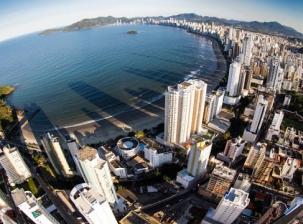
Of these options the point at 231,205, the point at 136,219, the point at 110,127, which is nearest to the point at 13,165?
the point at 110,127

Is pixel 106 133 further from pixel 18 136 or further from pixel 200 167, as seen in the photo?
pixel 200 167

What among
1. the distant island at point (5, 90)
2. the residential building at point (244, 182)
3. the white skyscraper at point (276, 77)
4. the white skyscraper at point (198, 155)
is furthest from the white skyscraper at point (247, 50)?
the distant island at point (5, 90)

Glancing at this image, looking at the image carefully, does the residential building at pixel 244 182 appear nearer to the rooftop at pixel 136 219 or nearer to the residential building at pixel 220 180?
the residential building at pixel 220 180

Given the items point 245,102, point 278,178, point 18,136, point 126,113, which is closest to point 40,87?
point 18,136

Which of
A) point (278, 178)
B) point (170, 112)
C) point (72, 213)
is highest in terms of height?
point (170, 112)

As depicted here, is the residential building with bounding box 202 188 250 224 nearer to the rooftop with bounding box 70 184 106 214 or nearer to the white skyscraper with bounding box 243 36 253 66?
the rooftop with bounding box 70 184 106 214

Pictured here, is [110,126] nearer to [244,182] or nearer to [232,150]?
[232,150]

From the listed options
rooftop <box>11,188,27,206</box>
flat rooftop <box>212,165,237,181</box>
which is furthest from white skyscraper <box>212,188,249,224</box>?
rooftop <box>11,188,27,206</box>
